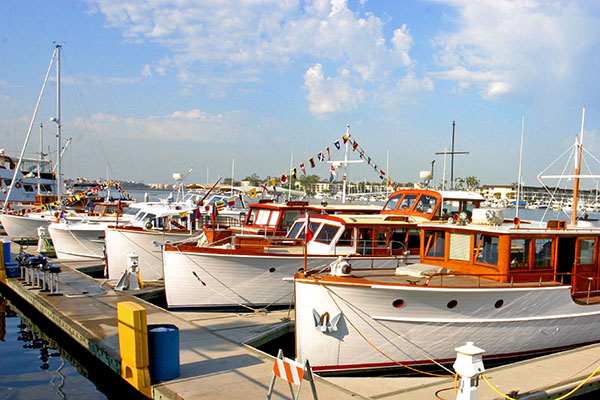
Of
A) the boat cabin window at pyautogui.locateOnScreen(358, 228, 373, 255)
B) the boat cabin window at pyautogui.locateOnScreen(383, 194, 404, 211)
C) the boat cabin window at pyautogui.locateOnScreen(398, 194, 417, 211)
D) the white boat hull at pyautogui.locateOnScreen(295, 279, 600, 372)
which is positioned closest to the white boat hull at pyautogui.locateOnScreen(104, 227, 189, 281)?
the boat cabin window at pyautogui.locateOnScreen(358, 228, 373, 255)

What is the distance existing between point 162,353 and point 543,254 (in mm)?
8793

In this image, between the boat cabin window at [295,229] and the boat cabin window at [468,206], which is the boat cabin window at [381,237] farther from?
the boat cabin window at [468,206]

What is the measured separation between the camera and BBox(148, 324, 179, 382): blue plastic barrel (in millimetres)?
8828

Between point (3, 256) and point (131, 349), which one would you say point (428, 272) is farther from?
point (3, 256)

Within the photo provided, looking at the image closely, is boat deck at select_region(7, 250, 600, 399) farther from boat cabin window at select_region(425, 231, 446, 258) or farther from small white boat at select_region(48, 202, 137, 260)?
small white boat at select_region(48, 202, 137, 260)

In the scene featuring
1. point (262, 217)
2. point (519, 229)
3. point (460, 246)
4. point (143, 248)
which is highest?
point (519, 229)

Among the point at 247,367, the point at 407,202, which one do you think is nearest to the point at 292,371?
the point at 247,367

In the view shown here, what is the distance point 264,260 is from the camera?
15078 mm

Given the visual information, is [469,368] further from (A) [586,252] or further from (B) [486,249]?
(A) [586,252]

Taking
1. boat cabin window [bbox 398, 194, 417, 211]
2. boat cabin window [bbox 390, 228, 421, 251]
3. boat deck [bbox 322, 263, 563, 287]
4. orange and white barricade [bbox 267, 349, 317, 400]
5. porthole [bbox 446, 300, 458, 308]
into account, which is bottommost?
orange and white barricade [bbox 267, 349, 317, 400]

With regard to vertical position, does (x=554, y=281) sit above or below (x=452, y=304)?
above

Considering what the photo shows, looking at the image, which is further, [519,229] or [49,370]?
[49,370]

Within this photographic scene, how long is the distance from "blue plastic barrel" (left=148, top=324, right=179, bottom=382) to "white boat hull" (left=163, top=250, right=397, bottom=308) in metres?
6.00

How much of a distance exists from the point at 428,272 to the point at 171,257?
7.64m
